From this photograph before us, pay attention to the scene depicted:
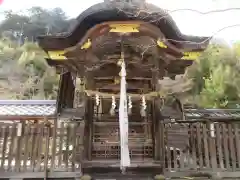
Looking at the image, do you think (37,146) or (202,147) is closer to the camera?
(37,146)

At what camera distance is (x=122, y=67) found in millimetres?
6117

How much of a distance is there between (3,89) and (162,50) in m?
23.3

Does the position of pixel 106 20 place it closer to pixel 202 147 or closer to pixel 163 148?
pixel 163 148

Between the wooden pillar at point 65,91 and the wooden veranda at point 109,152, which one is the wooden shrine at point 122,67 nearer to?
the wooden veranda at point 109,152

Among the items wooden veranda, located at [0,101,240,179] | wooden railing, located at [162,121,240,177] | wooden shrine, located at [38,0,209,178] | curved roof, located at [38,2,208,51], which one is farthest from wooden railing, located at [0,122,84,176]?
wooden railing, located at [162,121,240,177]

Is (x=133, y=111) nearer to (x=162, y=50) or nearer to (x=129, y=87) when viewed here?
(x=129, y=87)

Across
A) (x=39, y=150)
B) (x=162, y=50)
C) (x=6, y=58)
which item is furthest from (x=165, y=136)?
(x=6, y=58)

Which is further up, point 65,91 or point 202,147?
point 65,91

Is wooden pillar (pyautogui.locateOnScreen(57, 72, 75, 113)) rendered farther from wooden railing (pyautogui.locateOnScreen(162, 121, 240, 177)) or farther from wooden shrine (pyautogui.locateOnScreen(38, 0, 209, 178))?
wooden railing (pyautogui.locateOnScreen(162, 121, 240, 177))

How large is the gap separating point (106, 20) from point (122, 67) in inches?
39.6

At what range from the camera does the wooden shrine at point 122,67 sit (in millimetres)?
5965

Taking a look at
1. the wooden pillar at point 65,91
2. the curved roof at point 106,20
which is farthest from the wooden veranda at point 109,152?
the curved roof at point 106,20

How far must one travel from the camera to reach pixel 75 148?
645cm

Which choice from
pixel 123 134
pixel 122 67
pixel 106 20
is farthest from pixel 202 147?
pixel 106 20
